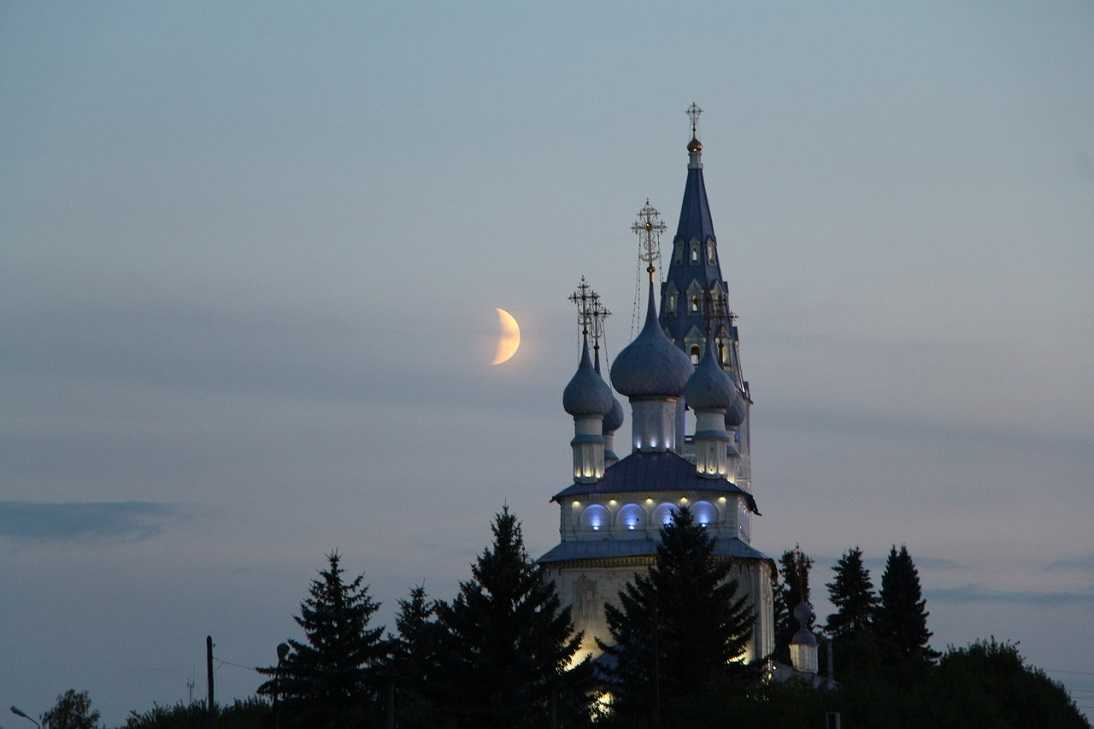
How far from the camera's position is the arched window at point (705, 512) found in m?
68.4

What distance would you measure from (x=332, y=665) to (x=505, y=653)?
A: 139 inches

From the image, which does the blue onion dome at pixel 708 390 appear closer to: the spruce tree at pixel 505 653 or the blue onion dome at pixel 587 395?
the blue onion dome at pixel 587 395

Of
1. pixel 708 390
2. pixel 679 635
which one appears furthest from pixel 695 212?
pixel 679 635

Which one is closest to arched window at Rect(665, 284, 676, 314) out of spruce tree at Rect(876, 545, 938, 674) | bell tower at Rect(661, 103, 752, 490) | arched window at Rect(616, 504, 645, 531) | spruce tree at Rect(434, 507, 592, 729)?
bell tower at Rect(661, 103, 752, 490)

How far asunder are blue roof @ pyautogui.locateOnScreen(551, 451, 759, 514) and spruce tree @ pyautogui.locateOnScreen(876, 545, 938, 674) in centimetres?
Result: 1661

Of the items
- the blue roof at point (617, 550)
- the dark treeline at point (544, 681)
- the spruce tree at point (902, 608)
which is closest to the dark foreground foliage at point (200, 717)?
the dark treeline at point (544, 681)

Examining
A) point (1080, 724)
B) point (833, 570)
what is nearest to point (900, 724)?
point (1080, 724)

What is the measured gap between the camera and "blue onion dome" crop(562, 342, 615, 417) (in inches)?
2825

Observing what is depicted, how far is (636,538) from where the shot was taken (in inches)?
2702

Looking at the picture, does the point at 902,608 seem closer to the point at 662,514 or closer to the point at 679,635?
the point at 662,514

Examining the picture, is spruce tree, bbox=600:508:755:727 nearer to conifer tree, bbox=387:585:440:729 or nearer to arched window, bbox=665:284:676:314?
conifer tree, bbox=387:585:440:729

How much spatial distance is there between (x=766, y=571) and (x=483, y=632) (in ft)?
68.9

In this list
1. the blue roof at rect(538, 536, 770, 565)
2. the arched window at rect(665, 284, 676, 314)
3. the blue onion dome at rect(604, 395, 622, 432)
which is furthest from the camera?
the arched window at rect(665, 284, 676, 314)

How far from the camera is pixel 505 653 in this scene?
164ft
